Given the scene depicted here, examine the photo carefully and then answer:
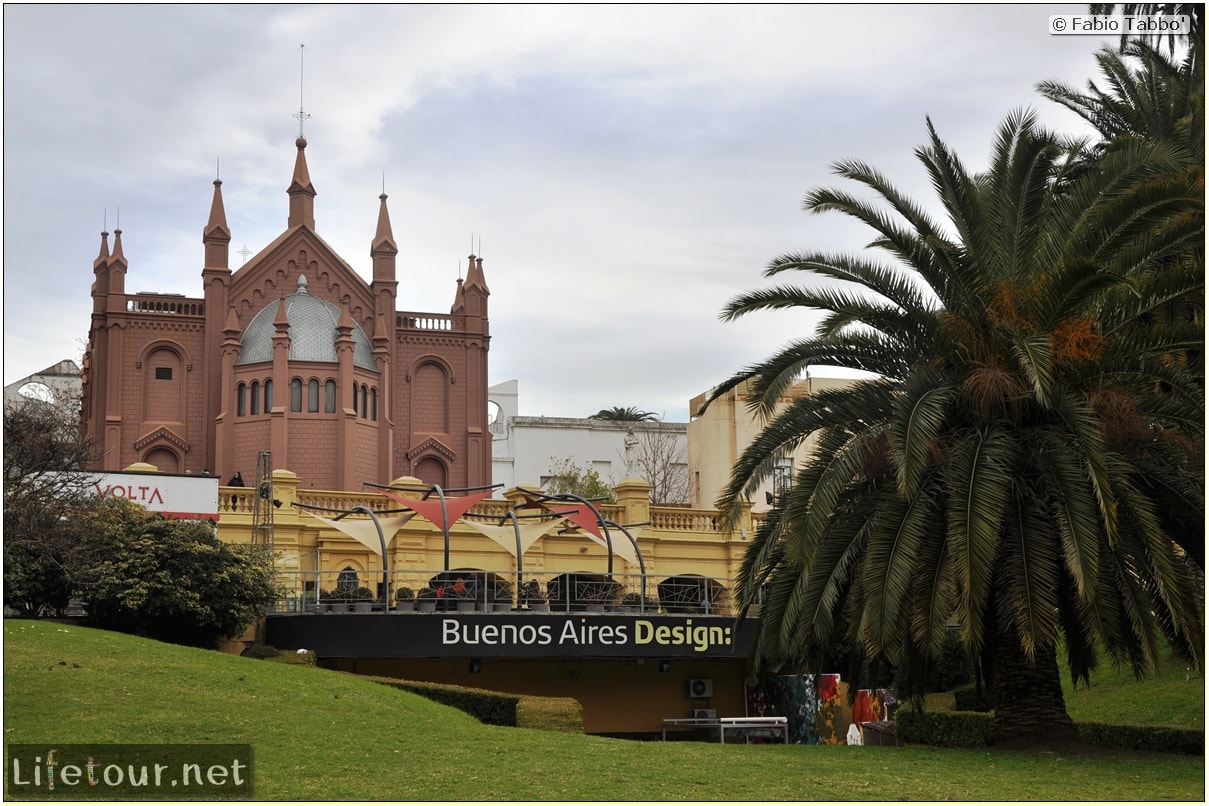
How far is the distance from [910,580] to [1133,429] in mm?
3742

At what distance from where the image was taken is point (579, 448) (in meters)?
84.2

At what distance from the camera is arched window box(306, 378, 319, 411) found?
6366 centimetres

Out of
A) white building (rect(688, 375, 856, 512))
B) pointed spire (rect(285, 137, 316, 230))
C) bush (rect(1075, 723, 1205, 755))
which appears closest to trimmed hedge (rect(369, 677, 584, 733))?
bush (rect(1075, 723, 1205, 755))

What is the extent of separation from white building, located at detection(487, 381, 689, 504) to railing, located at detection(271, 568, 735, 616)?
39.4m

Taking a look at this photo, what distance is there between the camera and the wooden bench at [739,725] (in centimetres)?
3341

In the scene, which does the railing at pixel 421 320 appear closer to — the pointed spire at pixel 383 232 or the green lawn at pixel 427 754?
the pointed spire at pixel 383 232

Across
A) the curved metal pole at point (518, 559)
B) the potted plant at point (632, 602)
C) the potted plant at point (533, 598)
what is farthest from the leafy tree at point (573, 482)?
the potted plant at point (533, 598)

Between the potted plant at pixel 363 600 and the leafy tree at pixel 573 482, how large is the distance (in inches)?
1198

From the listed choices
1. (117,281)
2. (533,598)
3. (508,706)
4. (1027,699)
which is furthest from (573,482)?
(1027,699)

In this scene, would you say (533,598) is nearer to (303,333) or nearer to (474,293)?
(303,333)

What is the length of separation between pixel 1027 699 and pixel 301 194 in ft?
182

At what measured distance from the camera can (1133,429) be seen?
20266mm

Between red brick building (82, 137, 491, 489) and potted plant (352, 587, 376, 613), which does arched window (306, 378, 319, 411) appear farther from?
potted plant (352, 587, 376, 613)

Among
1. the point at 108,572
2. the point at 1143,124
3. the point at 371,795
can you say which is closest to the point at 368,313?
the point at 108,572
